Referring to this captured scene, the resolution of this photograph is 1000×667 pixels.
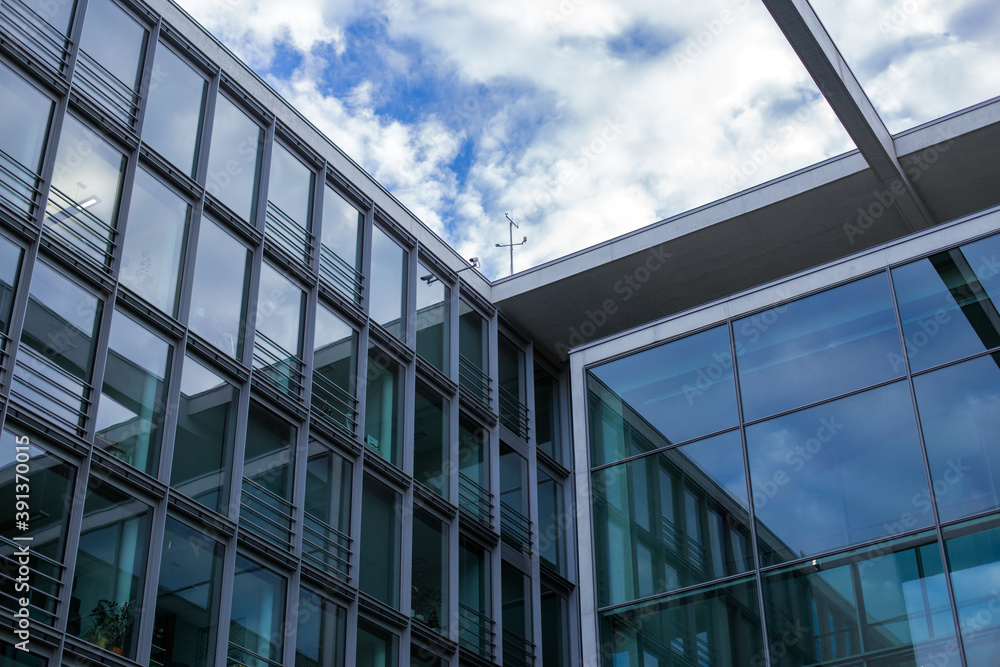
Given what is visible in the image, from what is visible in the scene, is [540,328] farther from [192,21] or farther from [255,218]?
[192,21]

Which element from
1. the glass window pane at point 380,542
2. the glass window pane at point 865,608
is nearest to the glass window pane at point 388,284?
the glass window pane at point 380,542

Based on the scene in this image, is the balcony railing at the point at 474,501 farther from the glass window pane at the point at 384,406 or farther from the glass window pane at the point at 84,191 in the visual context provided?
the glass window pane at the point at 84,191

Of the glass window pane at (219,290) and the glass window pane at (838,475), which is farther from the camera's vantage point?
the glass window pane at (219,290)

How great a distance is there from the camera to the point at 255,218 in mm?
23406

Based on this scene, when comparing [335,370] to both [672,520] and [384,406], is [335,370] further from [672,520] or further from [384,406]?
[672,520]

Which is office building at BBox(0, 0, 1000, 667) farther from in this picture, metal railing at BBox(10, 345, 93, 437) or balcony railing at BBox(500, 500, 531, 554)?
balcony railing at BBox(500, 500, 531, 554)

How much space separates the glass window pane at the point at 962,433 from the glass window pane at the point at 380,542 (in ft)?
35.0

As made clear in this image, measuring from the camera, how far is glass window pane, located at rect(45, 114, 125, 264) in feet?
62.7

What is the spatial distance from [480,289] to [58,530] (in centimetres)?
1501

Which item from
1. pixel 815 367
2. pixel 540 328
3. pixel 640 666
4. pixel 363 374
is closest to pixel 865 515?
pixel 815 367

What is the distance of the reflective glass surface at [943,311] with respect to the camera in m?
18.3

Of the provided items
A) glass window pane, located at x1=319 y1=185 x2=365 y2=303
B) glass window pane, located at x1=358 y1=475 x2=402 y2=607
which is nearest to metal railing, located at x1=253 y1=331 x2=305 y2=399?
glass window pane, located at x1=319 y1=185 x2=365 y2=303

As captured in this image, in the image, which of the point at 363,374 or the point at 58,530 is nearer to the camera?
the point at 58,530

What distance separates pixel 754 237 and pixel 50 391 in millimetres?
16488
